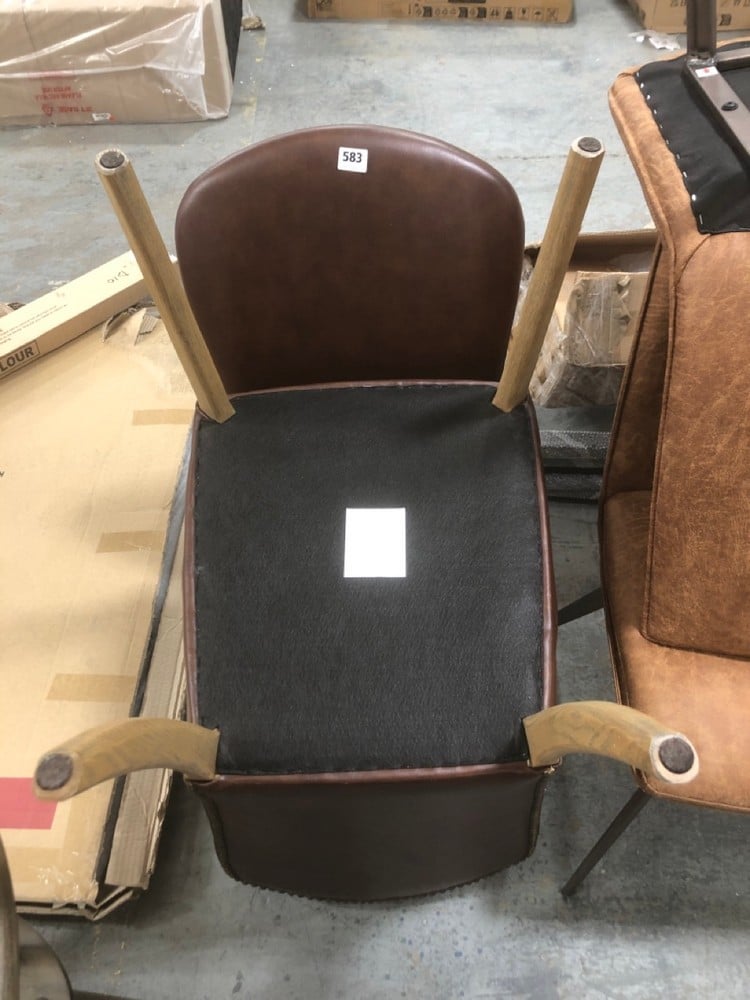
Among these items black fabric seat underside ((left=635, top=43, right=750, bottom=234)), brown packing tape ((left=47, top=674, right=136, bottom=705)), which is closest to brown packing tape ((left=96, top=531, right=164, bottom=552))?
brown packing tape ((left=47, top=674, right=136, bottom=705))

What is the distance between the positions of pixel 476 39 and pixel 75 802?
2.42m

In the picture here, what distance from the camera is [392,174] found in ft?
2.52

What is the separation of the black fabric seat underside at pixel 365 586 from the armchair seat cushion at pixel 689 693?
136mm

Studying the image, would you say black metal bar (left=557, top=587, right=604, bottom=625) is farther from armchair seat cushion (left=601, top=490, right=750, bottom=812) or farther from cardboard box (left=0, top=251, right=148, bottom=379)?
cardboard box (left=0, top=251, right=148, bottom=379)

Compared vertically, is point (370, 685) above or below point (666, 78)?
below

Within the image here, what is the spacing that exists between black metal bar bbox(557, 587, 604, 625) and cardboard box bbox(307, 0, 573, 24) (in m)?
2.13

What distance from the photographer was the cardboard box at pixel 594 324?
46.9 inches

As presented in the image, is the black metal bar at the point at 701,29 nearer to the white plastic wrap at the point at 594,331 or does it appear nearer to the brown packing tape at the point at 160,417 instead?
the white plastic wrap at the point at 594,331

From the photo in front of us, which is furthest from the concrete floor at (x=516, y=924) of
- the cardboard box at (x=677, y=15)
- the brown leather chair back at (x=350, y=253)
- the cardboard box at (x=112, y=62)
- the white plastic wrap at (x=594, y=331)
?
the cardboard box at (x=677, y=15)

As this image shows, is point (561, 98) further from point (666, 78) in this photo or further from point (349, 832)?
point (349, 832)

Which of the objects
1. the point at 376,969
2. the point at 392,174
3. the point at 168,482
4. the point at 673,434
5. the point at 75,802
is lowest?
the point at 376,969

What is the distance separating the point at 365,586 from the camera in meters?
0.78

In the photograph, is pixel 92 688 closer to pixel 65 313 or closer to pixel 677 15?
pixel 65 313

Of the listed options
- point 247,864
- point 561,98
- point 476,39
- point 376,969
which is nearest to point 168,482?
point 247,864
